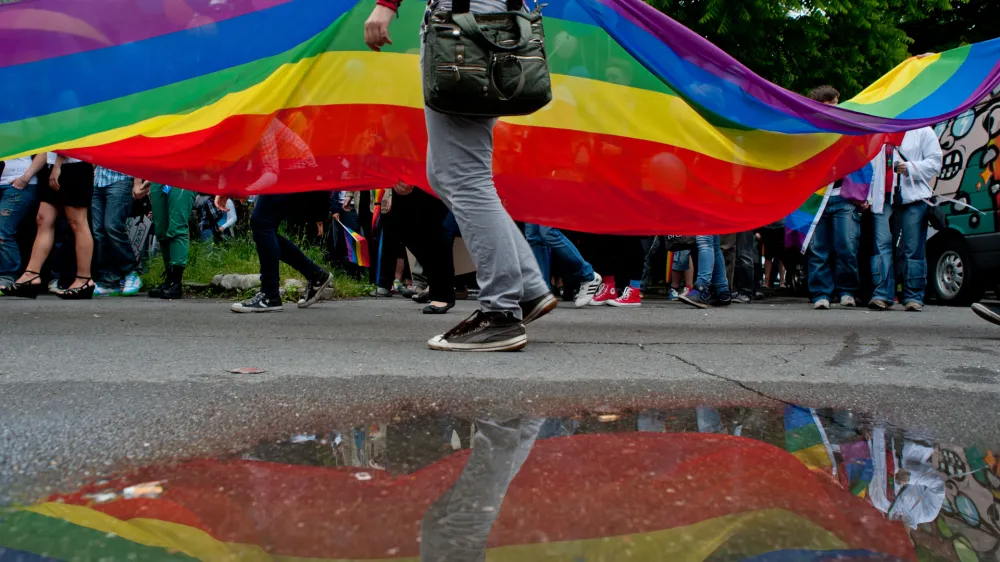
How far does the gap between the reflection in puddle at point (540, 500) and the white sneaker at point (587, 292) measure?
199 inches

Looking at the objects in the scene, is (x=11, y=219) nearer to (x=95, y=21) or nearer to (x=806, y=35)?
(x=95, y=21)

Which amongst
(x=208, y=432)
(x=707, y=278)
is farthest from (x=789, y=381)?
(x=707, y=278)

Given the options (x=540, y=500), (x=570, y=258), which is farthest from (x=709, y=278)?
(x=540, y=500)

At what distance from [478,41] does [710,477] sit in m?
1.91

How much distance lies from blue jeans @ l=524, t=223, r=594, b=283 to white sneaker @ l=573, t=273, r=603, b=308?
50 mm

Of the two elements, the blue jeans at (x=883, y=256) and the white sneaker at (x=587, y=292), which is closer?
the white sneaker at (x=587, y=292)

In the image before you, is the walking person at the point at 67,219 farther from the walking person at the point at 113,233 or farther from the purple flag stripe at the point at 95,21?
the purple flag stripe at the point at 95,21

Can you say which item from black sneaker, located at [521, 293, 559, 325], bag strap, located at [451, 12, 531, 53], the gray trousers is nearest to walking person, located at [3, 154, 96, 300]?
the gray trousers

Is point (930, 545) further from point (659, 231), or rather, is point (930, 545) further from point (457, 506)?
point (659, 231)

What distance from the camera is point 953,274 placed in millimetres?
8734

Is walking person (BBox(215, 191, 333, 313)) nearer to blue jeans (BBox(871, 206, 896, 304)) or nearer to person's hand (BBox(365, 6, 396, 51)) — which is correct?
person's hand (BBox(365, 6, 396, 51))

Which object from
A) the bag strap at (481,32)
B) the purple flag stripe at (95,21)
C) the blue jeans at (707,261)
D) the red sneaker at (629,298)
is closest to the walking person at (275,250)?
the purple flag stripe at (95,21)

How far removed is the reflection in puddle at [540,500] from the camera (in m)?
1.29

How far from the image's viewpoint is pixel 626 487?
62.5 inches
